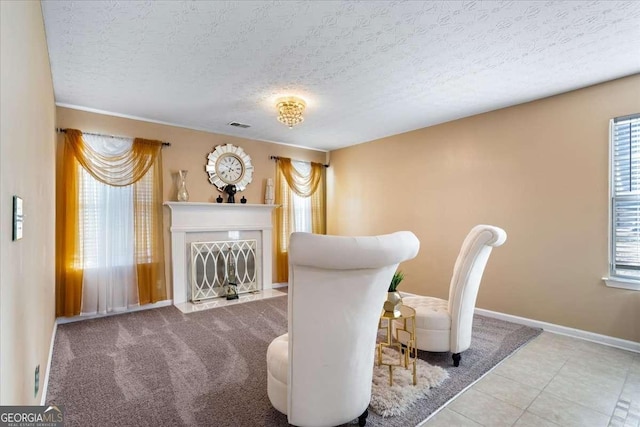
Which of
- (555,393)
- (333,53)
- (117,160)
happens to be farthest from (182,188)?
(555,393)

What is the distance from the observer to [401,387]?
2.19 metres

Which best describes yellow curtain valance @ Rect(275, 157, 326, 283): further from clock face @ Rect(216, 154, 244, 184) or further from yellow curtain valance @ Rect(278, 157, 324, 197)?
clock face @ Rect(216, 154, 244, 184)

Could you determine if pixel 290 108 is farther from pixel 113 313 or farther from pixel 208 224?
pixel 113 313

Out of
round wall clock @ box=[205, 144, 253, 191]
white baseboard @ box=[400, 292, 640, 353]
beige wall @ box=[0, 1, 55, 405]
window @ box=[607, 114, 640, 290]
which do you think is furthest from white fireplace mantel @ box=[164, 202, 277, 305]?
window @ box=[607, 114, 640, 290]

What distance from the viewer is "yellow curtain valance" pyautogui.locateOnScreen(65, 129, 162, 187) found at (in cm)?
363

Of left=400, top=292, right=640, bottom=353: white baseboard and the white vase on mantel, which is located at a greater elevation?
the white vase on mantel

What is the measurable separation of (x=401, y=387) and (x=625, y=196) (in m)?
2.84

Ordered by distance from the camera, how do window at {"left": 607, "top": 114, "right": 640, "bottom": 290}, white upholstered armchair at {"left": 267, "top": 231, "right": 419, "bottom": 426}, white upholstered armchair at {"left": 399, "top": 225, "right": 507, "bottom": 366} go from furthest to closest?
1. window at {"left": 607, "top": 114, "right": 640, "bottom": 290}
2. white upholstered armchair at {"left": 399, "top": 225, "right": 507, "bottom": 366}
3. white upholstered armchair at {"left": 267, "top": 231, "right": 419, "bottom": 426}

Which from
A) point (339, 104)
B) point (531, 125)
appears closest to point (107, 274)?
point (339, 104)

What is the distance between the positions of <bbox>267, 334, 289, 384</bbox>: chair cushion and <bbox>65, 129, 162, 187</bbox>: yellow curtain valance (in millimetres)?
3263

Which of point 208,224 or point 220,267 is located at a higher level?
point 208,224

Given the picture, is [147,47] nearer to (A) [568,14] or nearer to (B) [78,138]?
(B) [78,138]

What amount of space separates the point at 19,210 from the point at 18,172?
19cm

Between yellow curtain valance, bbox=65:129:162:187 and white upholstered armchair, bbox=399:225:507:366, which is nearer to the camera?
white upholstered armchair, bbox=399:225:507:366
